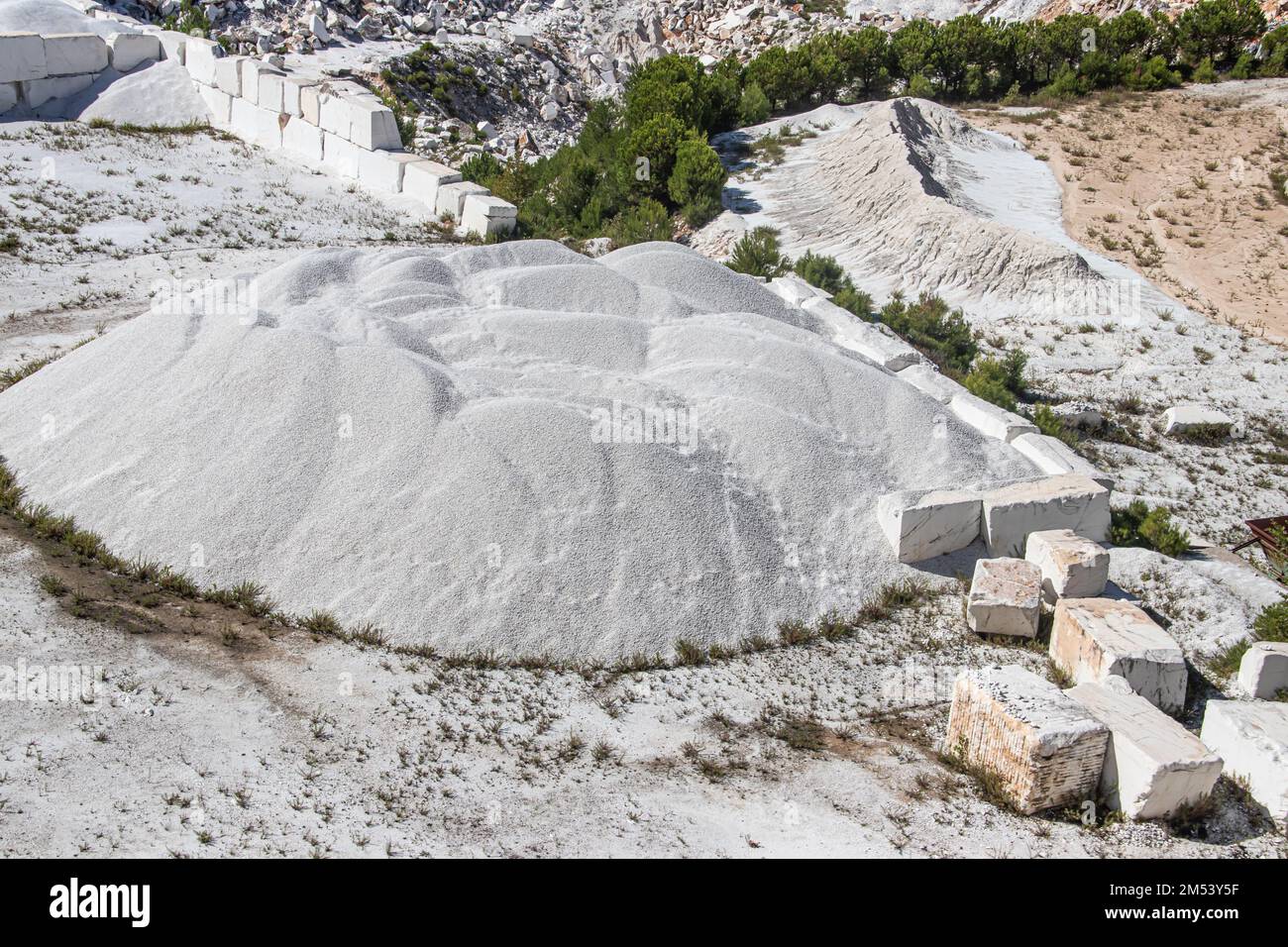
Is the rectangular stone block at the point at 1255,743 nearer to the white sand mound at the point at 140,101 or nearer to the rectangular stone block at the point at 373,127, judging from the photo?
the rectangular stone block at the point at 373,127

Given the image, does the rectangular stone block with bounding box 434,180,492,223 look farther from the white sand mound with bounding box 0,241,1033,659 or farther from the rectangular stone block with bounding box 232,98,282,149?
the white sand mound with bounding box 0,241,1033,659

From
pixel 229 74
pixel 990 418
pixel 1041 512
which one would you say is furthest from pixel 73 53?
pixel 1041 512

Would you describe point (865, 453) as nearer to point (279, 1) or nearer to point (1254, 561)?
point (1254, 561)

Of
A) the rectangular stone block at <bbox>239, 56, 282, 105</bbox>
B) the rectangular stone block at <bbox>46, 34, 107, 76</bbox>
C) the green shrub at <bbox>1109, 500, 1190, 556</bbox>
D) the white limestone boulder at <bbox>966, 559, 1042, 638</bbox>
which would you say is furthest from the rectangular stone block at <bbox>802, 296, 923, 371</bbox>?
the rectangular stone block at <bbox>46, 34, 107, 76</bbox>

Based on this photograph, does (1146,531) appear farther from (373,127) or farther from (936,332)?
(373,127)

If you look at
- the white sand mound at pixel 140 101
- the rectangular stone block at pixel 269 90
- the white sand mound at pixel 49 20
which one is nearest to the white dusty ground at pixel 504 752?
the rectangular stone block at pixel 269 90

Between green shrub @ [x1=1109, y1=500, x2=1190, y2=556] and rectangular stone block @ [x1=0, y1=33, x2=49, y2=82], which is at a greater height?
rectangular stone block @ [x1=0, y1=33, x2=49, y2=82]
